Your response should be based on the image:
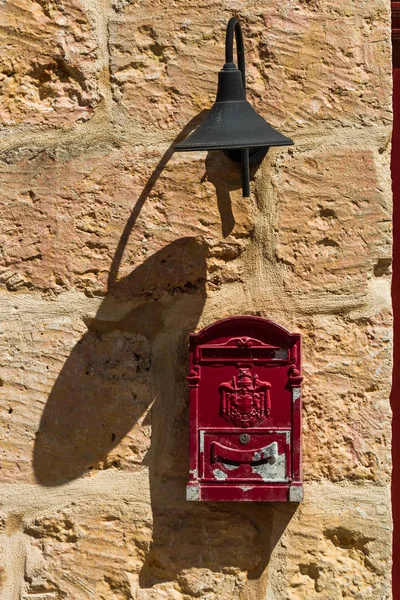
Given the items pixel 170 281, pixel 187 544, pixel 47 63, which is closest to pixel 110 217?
pixel 170 281

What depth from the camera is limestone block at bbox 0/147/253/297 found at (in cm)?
166

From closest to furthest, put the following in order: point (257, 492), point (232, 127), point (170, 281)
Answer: point (232, 127)
point (257, 492)
point (170, 281)

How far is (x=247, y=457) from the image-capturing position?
1.55 meters

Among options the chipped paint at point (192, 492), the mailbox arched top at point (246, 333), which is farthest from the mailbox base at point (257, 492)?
the mailbox arched top at point (246, 333)

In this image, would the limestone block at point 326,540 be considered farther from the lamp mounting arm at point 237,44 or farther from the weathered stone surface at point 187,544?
the lamp mounting arm at point 237,44

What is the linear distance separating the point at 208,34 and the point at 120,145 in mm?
274

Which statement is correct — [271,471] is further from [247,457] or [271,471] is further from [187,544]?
[187,544]

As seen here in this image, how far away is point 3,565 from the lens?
1.66 meters

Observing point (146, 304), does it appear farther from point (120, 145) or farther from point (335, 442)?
point (335, 442)

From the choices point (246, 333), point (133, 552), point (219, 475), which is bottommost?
point (133, 552)

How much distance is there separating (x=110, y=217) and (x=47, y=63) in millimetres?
334

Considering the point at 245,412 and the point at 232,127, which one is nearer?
the point at 232,127

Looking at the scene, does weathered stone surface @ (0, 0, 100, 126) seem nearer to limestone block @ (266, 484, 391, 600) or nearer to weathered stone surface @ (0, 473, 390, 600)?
weathered stone surface @ (0, 473, 390, 600)

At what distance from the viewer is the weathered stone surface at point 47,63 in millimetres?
1686
